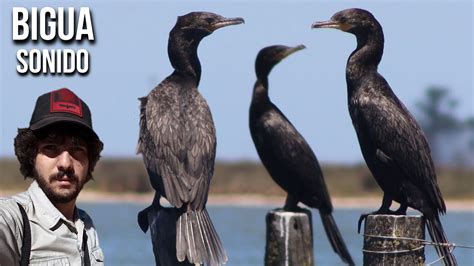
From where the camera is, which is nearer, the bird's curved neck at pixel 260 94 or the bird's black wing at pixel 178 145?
Result: the bird's black wing at pixel 178 145

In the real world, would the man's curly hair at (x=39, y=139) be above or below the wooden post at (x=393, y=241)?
above

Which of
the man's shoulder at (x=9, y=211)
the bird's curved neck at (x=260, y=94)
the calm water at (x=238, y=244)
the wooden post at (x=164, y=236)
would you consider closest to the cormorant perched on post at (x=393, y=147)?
the wooden post at (x=164, y=236)

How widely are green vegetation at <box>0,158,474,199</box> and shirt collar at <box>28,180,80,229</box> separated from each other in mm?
33028

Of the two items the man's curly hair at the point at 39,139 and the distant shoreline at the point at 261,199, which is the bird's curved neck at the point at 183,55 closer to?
the man's curly hair at the point at 39,139

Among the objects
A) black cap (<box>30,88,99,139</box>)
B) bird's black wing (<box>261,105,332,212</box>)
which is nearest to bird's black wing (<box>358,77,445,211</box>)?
bird's black wing (<box>261,105,332,212</box>)

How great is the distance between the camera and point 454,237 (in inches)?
870

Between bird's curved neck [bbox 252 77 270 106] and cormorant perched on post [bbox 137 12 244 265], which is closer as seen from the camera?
cormorant perched on post [bbox 137 12 244 265]

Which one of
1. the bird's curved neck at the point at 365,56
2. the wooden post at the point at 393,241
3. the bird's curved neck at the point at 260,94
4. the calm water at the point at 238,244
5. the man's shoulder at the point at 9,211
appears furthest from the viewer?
the calm water at the point at 238,244

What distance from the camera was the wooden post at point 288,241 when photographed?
6590mm

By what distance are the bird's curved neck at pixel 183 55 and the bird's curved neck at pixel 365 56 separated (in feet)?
2.97

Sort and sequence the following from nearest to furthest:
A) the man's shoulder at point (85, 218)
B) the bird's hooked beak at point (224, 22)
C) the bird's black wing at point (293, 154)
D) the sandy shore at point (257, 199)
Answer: the man's shoulder at point (85, 218)
the bird's hooked beak at point (224, 22)
the bird's black wing at point (293, 154)
the sandy shore at point (257, 199)

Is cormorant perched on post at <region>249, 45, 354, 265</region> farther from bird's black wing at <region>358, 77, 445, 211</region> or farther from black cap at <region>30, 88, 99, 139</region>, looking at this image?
black cap at <region>30, 88, 99, 139</region>

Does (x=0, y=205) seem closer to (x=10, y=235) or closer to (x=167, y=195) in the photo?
(x=10, y=235)

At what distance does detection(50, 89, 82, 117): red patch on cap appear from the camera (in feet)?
9.16
